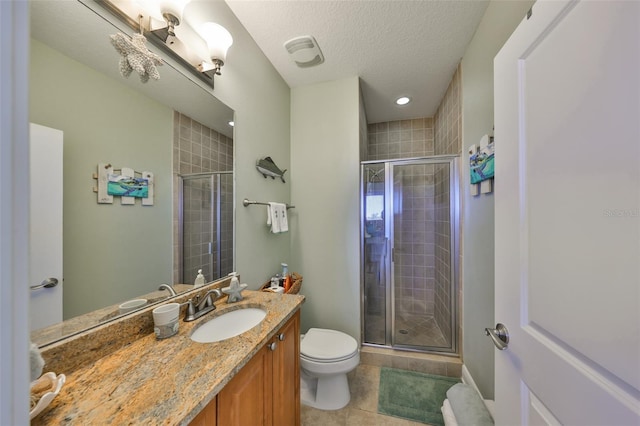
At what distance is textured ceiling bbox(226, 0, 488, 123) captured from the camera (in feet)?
4.57

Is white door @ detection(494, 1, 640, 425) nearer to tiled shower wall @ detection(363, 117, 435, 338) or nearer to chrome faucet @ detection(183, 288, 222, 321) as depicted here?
chrome faucet @ detection(183, 288, 222, 321)

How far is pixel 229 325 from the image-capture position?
43.7 inches

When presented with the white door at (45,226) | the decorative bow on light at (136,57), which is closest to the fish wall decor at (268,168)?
the decorative bow on light at (136,57)

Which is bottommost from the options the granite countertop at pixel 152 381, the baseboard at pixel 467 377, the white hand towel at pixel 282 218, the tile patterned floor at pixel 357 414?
the tile patterned floor at pixel 357 414

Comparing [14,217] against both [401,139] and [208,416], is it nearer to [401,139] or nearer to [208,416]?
[208,416]

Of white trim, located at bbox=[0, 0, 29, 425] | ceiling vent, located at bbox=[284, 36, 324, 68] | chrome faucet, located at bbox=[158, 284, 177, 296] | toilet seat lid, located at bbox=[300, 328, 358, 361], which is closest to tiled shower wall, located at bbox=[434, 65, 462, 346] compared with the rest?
toilet seat lid, located at bbox=[300, 328, 358, 361]

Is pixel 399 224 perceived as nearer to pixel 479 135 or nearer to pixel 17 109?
pixel 479 135

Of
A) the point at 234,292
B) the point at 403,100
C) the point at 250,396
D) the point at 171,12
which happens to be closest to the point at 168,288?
the point at 234,292

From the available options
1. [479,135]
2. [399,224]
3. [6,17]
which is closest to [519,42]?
[479,135]

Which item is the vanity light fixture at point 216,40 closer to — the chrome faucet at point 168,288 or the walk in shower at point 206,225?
the walk in shower at point 206,225

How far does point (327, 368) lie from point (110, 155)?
1.61 meters

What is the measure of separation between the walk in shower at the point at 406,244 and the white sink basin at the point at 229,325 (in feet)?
4.01

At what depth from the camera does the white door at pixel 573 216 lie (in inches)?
15.8

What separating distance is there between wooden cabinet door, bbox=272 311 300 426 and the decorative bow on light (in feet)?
4.08
